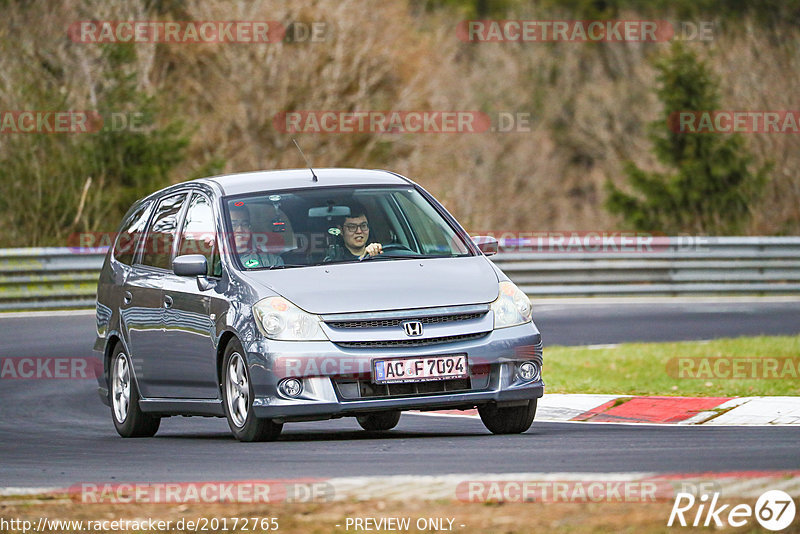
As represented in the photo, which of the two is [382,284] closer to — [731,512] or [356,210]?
[356,210]

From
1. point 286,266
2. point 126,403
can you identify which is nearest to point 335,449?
point 286,266

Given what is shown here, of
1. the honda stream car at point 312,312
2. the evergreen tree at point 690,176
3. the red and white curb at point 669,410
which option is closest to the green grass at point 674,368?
the red and white curb at point 669,410

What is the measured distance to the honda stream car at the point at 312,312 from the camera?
998 cm

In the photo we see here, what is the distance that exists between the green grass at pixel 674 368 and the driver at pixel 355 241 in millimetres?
3858

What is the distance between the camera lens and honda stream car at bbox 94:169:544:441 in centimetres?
998

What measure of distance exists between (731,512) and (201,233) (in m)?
5.61

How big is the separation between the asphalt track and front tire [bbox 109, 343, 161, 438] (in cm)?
17

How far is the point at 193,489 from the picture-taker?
7.89 metres

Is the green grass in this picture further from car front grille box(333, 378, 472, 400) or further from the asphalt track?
car front grille box(333, 378, 472, 400)

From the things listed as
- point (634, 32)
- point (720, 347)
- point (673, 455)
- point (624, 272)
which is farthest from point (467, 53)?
point (673, 455)

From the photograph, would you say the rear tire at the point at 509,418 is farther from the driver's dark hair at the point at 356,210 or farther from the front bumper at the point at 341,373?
the driver's dark hair at the point at 356,210

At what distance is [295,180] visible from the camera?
1148 centimetres

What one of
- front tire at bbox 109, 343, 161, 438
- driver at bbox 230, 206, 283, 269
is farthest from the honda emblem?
front tire at bbox 109, 343, 161, 438

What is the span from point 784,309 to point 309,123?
810 inches
